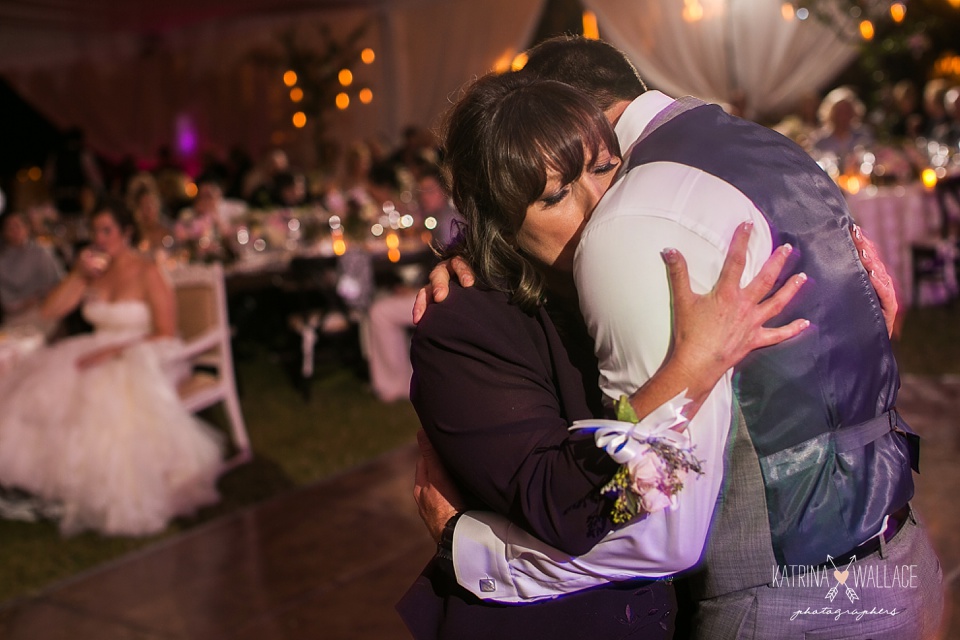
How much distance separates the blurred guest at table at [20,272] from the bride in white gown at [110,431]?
2.14 m

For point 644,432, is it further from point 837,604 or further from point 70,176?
point 70,176

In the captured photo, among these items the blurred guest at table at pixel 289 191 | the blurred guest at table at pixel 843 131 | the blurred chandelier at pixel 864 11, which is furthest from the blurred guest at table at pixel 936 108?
the blurred guest at table at pixel 289 191

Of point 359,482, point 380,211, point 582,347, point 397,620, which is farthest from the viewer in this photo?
point 380,211

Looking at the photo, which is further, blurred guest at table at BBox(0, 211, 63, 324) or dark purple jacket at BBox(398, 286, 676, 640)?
blurred guest at table at BBox(0, 211, 63, 324)

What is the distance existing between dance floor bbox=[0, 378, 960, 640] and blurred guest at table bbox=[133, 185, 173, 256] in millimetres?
3392

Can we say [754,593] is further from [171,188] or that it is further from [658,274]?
[171,188]

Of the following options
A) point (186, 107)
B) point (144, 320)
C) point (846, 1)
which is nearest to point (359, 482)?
point (144, 320)

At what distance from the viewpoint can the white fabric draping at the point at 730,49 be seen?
10.3 meters

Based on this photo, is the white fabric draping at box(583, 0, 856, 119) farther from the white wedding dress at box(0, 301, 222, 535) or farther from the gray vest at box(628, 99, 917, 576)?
the gray vest at box(628, 99, 917, 576)

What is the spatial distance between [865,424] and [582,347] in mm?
430

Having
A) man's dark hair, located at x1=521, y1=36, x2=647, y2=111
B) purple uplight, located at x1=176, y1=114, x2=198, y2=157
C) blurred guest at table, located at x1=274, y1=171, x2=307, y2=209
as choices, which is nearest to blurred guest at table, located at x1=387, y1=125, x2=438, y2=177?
blurred guest at table, located at x1=274, y1=171, x2=307, y2=209

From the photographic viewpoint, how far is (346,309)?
6914mm

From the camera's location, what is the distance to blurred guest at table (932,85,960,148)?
772cm

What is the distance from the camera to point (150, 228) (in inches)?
296
